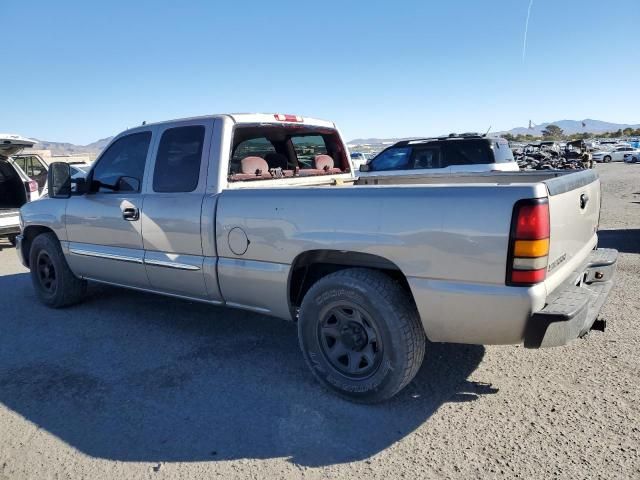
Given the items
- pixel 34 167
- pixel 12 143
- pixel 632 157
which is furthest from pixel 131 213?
pixel 632 157

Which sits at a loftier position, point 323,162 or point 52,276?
point 323,162

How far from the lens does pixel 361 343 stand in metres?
3.24

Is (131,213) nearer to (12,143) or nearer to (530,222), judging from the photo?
(530,222)

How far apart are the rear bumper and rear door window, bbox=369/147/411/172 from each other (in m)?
7.96

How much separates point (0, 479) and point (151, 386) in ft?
3.57

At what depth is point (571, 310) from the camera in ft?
8.75

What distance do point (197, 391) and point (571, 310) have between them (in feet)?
8.08

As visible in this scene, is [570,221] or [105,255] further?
[105,255]

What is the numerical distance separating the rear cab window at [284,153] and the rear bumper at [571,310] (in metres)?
2.53

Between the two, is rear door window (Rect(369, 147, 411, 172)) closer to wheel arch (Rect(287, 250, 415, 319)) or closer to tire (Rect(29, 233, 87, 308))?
tire (Rect(29, 233, 87, 308))

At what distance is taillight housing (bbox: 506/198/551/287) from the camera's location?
2.55 meters

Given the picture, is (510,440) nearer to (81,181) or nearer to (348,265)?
(348,265)

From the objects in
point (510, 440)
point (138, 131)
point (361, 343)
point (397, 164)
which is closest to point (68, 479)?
point (361, 343)

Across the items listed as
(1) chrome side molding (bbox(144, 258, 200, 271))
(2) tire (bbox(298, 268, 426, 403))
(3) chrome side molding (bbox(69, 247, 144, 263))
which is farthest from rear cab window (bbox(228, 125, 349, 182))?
(2) tire (bbox(298, 268, 426, 403))
